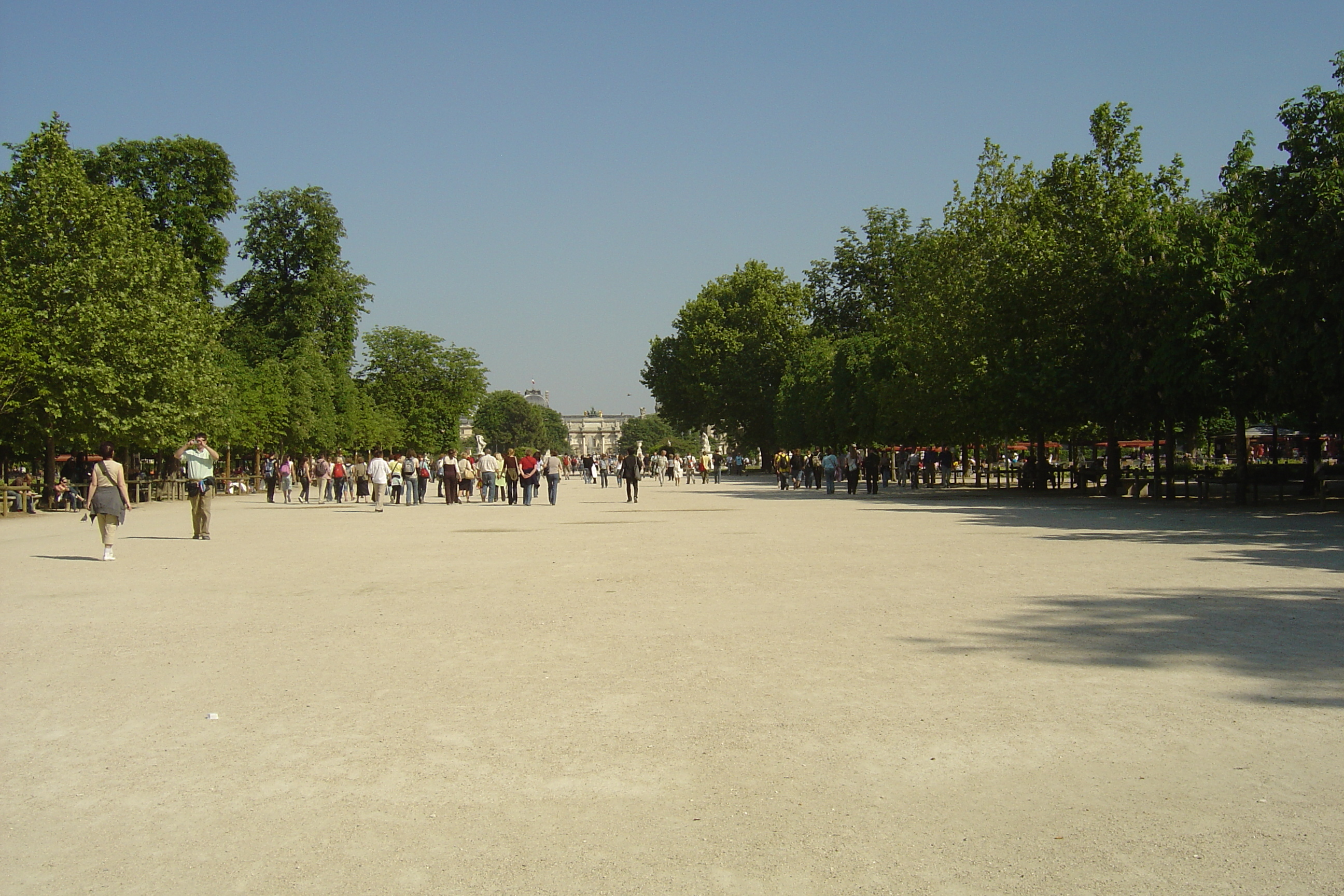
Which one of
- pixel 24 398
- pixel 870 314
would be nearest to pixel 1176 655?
pixel 24 398

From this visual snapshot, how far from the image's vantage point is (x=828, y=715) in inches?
252

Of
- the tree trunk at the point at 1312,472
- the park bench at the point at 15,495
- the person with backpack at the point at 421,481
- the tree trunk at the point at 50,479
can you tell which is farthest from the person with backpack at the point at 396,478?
the tree trunk at the point at 1312,472

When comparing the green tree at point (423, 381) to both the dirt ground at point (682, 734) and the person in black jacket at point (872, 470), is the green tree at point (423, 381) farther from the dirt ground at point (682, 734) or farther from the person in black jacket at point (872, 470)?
the dirt ground at point (682, 734)

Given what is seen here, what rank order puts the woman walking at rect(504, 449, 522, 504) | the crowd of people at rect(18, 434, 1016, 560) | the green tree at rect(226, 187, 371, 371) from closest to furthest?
the crowd of people at rect(18, 434, 1016, 560) < the woman walking at rect(504, 449, 522, 504) < the green tree at rect(226, 187, 371, 371)

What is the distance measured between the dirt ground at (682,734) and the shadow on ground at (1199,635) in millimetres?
52

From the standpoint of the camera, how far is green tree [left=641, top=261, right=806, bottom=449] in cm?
8556

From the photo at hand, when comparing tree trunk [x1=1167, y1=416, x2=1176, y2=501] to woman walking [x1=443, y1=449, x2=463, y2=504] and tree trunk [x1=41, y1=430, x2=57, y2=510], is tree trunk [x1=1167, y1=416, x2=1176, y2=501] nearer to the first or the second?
woman walking [x1=443, y1=449, x2=463, y2=504]

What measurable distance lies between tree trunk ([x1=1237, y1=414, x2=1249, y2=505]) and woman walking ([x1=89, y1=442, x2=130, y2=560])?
2417cm

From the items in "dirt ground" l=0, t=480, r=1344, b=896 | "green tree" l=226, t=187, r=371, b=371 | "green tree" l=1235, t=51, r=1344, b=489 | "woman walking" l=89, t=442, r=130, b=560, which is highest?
"green tree" l=226, t=187, r=371, b=371

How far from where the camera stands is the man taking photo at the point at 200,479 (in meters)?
20.2

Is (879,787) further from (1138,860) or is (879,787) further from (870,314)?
(870,314)

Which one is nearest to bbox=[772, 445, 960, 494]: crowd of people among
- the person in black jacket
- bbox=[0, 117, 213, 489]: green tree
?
the person in black jacket

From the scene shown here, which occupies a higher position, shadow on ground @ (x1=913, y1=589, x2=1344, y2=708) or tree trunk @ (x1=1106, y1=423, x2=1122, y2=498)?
tree trunk @ (x1=1106, y1=423, x2=1122, y2=498)

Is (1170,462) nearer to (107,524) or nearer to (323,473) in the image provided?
(107,524)
